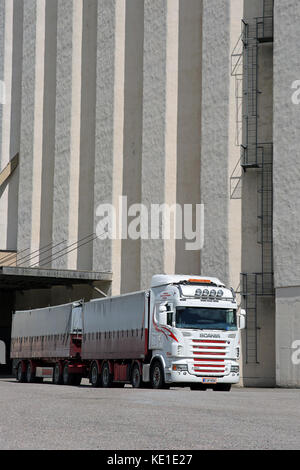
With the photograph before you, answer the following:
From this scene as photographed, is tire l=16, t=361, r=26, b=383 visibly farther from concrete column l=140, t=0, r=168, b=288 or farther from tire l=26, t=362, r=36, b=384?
concrete column l=140, t=0, r=168, b=288

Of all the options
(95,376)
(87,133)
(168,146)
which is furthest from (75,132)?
(95,376)

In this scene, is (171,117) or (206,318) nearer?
(206,318)

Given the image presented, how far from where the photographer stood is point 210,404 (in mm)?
18984

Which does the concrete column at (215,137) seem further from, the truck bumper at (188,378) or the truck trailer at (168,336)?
the truck bumper at (188,378)

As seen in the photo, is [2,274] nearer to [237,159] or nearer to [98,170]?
[98,170]

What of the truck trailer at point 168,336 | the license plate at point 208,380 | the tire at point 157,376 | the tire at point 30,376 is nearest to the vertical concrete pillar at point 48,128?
the tire at point 30,376

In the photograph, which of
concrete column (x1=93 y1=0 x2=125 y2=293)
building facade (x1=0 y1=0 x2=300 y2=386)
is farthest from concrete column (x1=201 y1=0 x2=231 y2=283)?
concrete column (x1=93 y1=0 x2=125 y2=293)

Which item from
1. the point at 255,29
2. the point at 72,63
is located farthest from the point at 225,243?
the point at 72,63

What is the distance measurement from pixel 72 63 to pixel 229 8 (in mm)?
11284

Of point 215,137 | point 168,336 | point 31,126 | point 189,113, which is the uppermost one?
point 31,126

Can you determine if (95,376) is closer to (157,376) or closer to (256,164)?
(157,376)

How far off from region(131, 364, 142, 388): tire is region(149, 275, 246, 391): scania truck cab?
35.1 inches

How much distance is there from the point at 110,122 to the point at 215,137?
7392 millimetres

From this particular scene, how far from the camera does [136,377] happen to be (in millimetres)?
28359
